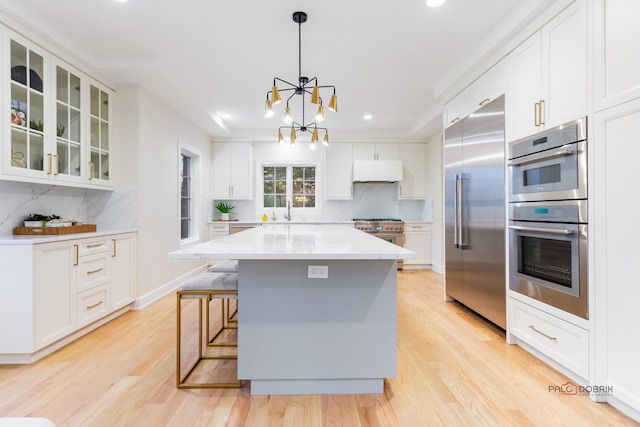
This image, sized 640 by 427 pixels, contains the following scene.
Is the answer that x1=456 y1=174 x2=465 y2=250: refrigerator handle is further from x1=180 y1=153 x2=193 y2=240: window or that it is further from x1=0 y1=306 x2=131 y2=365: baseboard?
x1=180 y1=153 x2=193 y2=240: window

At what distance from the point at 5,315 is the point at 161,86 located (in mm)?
2476

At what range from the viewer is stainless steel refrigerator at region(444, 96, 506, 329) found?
8.74ft

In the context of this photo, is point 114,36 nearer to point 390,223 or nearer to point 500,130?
point 500,130

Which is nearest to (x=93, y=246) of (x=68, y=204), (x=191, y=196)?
(x=68, y=204)

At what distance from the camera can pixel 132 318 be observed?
3150 millimetres

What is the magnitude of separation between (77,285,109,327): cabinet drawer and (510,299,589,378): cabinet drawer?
349cm

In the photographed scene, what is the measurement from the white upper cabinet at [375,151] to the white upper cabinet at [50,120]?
394cm

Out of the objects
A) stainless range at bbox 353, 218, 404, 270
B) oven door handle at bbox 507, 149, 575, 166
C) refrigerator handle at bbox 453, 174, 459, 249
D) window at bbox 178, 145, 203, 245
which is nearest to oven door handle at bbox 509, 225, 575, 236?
oven door handle at bbox 507, 149, 575, 166

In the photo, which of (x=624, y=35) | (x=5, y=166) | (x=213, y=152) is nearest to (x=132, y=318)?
(x=5, y=166)

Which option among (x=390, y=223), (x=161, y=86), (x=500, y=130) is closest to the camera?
(x=500, y=130)

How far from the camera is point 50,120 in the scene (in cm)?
261

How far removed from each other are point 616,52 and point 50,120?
385 centimetres

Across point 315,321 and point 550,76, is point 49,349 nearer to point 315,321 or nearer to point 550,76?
point 315,321

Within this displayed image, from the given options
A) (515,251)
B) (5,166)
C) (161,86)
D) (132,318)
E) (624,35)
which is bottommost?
(132,318)
